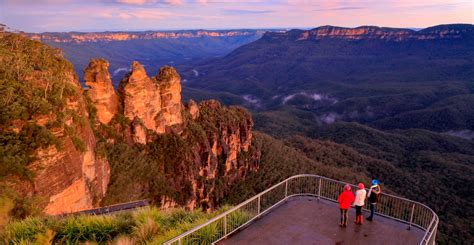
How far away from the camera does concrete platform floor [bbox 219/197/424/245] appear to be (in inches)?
538

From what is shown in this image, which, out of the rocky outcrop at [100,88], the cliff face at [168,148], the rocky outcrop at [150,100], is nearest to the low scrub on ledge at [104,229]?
the cliff face at [168,148]

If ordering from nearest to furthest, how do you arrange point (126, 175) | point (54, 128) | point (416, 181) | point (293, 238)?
point (293, 238)
point (54, 128)
point (126, 175)
point (416, 181)

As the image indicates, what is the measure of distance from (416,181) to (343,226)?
2412 inches

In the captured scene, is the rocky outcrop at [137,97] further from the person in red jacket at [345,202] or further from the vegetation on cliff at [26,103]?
the person in red jacket at [345,202]

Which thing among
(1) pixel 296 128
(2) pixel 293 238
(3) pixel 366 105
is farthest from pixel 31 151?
(3) pixel 366 105

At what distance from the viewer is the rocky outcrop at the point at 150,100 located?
42.5 m

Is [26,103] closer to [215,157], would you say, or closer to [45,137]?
[45,137]

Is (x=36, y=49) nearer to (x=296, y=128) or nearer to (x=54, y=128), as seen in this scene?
(x=54, y=128)

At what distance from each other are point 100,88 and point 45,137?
1620 centimetres

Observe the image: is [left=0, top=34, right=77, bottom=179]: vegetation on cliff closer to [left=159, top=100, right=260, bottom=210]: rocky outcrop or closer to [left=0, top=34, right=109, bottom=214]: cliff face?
[left=0, top=34, right=109, bottom=214]: cliff face

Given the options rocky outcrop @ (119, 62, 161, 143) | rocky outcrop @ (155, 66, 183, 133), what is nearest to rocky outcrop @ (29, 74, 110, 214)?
rocky outcrop @ (119, 62, 161, 143)

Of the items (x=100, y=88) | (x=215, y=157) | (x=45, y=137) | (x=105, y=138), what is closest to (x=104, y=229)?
Result: (x=45, y=137)

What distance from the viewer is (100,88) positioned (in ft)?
125

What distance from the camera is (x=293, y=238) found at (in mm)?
13766
